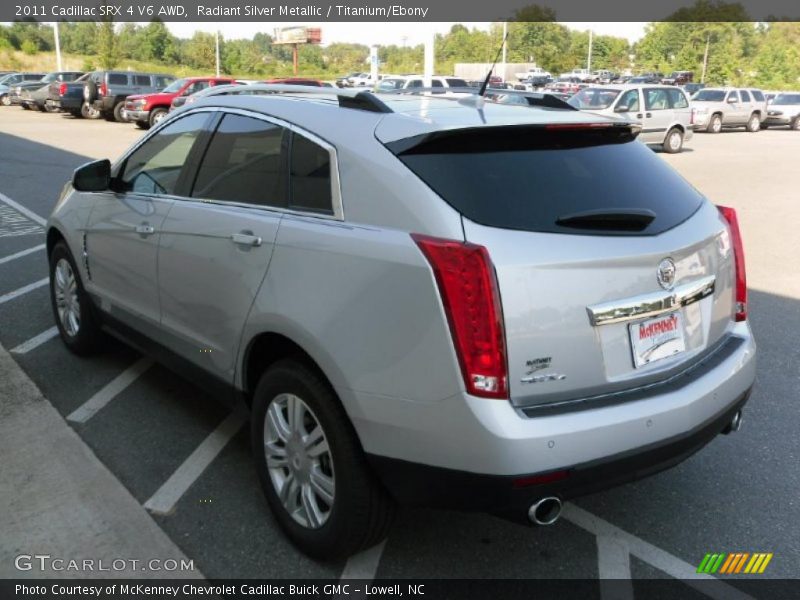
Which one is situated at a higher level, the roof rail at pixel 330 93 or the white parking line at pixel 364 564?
the roof rail at pixel 330 93

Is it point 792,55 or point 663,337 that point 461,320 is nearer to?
point 663,337

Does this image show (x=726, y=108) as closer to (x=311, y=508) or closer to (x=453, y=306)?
(x=311, y=508)

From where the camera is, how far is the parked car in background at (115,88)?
2883 cm

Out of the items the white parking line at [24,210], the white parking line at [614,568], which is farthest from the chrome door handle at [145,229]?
the white parking line at [24,210]

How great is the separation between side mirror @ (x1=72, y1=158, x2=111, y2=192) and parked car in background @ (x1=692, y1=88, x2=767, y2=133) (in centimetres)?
2857

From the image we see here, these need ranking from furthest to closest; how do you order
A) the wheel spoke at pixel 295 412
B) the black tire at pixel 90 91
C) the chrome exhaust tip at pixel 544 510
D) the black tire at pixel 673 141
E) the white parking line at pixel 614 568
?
the black tire at pixel 90 91
the black tire at pixel 673 141
the wheel spoke at pixel 295 412
the white parking line at pixel 614 568
the chrome exhaust tip at pixel 544 510

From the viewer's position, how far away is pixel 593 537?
10.5 ft

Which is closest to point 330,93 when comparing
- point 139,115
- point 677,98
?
point 677,98

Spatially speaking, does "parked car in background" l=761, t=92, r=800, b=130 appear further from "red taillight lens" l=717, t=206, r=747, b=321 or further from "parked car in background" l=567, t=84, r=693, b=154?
"red taillight lens" l=717, t=206, r=747, b=321

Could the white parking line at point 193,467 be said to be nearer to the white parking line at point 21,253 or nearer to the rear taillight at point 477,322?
the rear taillight at point 477,322

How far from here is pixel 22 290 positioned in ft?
22.3

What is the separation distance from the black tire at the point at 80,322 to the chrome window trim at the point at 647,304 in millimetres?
3347

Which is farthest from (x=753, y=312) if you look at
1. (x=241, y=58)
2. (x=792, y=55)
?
(x=241, y=58)

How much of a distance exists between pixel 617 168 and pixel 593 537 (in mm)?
1501
